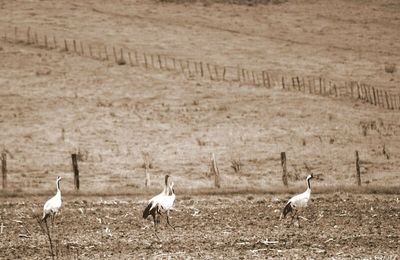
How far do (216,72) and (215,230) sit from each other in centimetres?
4041

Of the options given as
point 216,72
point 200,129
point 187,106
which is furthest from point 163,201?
point 216,72

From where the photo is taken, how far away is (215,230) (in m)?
21.5

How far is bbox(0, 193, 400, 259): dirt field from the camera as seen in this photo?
17.8 metres

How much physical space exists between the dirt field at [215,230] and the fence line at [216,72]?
93.6ft

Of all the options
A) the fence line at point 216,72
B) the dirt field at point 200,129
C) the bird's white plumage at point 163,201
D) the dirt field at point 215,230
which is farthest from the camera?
the fence line at point 216,72

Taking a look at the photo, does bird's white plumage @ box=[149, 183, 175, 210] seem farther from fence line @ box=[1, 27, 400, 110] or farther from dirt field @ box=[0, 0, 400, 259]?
fence line @ box=[1, 27, 400, 110]

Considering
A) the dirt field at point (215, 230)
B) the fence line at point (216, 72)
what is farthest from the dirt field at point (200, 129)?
the fence line at point (216, 72)

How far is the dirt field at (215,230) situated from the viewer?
17797mm

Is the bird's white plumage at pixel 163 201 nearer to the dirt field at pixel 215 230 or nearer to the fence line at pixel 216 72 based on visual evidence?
the dirt field at pixel 215 230

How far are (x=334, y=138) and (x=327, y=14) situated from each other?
4121 cm

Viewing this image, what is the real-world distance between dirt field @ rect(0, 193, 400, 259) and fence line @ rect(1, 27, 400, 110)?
28.5 m

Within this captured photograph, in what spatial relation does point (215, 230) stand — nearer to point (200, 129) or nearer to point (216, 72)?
point (200, 129)

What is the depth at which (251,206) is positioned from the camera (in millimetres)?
27141

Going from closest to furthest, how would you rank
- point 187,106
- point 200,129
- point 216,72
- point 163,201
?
point 163,201
point 200,129
point 187,106
point 216,72
